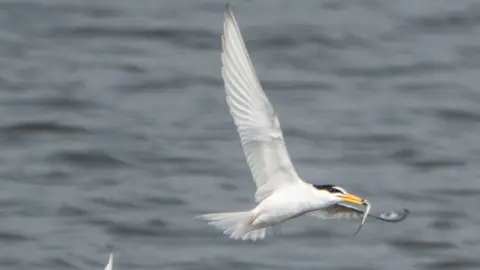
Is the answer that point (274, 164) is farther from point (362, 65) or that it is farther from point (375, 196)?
point (362, 65)

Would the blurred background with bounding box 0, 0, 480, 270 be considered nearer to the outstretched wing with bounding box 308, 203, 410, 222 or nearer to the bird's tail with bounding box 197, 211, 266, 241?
the outstretched wing with bounding box 308, 203, 410, 222

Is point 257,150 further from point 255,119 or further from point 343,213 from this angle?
point 343,213

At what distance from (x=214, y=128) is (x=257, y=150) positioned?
201 inches

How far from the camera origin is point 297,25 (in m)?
15.6

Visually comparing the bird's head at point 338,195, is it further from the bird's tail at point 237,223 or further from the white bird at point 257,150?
the bird's tail at point 237,223

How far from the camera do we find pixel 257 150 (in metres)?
8.05

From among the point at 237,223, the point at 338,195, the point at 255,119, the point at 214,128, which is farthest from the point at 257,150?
the point at 214,128

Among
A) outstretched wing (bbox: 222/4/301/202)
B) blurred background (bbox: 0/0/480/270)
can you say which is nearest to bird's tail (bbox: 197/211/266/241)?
outstretched wing (bbox: 222/4/301/202)

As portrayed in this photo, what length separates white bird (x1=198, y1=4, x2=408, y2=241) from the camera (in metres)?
7.87

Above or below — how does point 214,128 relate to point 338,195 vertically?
above

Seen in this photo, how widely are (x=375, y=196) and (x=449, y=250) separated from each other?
2.25 ft

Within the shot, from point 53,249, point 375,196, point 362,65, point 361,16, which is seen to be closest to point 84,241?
point 53,249

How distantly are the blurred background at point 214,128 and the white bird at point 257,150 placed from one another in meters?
3.18

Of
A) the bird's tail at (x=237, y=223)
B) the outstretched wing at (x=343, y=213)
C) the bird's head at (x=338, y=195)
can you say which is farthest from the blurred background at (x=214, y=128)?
the bird's head at (x=338, y=195)
